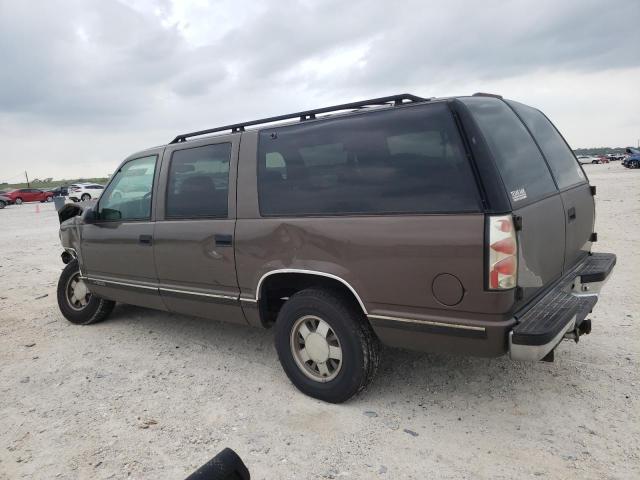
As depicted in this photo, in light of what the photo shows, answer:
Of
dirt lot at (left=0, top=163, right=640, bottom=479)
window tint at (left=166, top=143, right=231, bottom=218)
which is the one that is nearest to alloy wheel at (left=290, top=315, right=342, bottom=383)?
dirt lot at (left=0, top=163, right=640, bottom=479)

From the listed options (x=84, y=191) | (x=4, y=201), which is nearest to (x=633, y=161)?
(x=84, y=191)

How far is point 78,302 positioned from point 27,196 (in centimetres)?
3985

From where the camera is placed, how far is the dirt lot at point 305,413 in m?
2.60

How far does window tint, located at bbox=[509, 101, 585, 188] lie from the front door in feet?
10.6

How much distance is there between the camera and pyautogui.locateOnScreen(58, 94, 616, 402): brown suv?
2537 millimetres

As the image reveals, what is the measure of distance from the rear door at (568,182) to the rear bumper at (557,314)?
14 centimetres

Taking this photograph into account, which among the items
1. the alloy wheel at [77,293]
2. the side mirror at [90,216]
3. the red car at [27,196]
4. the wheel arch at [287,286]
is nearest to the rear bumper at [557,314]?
the wheel arch at [287,286]

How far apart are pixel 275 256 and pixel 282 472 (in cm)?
142

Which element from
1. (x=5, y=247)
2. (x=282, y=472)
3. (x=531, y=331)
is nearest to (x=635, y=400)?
(x=531, y=331)

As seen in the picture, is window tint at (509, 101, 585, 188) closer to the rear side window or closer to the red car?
the rear side window

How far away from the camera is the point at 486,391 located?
327cm

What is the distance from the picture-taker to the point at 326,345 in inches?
125

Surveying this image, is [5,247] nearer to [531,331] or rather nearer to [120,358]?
[120,358]

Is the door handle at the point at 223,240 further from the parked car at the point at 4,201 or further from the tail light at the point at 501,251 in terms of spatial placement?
the parked car at the point at 4,201
